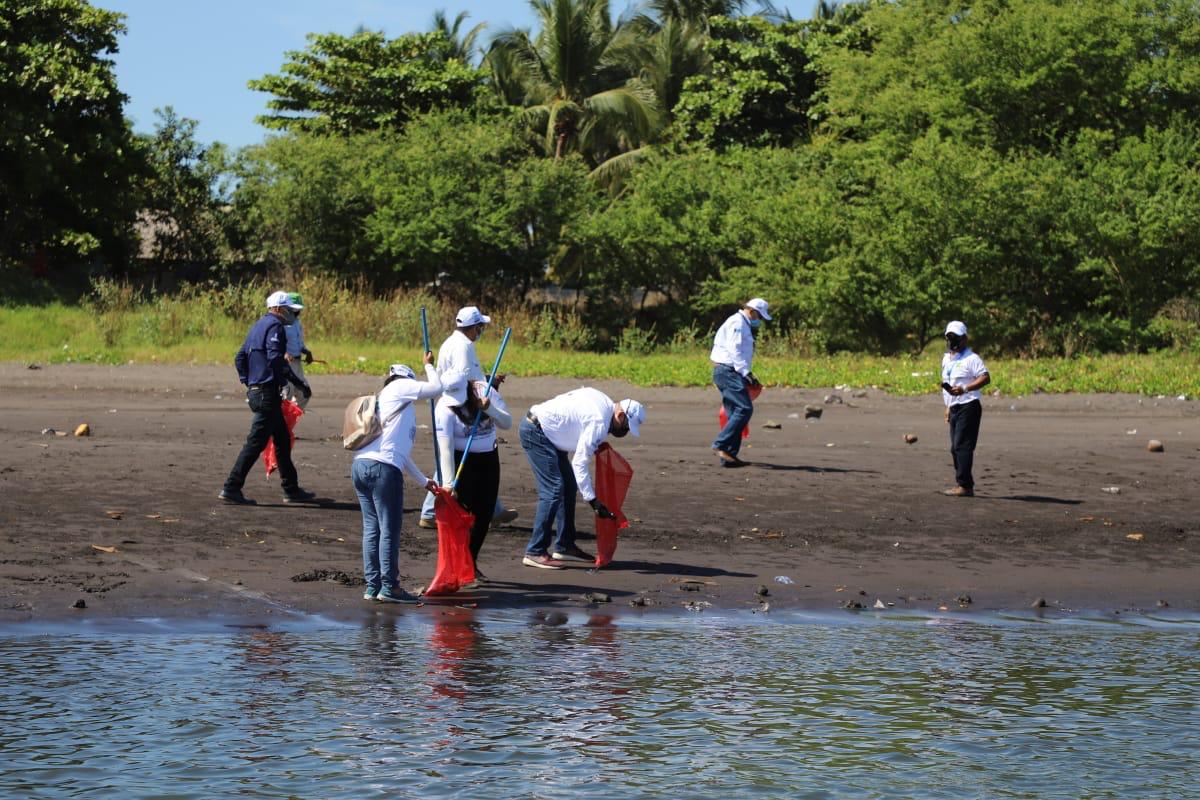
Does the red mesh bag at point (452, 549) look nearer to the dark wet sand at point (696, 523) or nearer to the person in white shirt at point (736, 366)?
the dark wet sand at point (696, 523)

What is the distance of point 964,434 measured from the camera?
15109 millimetres

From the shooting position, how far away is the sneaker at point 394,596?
10453 millimetres

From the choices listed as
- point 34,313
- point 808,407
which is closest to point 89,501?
point 808,407

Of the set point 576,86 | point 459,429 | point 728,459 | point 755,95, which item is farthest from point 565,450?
point 576,86

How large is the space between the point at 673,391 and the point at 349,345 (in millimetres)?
7581

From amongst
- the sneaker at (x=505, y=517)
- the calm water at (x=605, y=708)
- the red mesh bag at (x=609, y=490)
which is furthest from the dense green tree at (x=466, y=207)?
the calm water at (x=605, y=708)

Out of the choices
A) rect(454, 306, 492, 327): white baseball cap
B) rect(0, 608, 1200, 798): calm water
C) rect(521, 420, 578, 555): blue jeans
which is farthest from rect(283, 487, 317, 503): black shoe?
rect(0, 608, 1200, 798): calm water

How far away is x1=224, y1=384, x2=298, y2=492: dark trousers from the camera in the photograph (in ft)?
44.8

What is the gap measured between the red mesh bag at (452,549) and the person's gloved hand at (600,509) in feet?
2.85

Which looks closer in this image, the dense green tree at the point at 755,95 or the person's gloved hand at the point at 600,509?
the person's gloved hand at the point at 600,509

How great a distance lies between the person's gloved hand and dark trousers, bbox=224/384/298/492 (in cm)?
370

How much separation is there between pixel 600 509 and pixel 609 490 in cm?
30

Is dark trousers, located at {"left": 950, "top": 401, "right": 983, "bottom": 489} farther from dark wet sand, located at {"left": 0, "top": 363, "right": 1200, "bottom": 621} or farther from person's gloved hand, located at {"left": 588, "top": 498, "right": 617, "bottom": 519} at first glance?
person's gloved hand, located at {"left": 588, "top": 498, "right": 617, "bottom": 519}

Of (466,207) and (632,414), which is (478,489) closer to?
(632,414)
